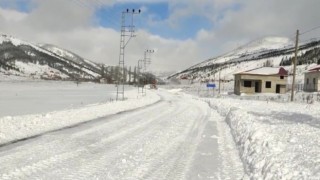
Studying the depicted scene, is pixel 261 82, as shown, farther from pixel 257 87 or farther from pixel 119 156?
pixel 119 156

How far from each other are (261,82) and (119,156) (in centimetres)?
8850

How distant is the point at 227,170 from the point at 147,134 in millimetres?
6806

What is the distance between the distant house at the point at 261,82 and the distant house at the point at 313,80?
6.62 metres

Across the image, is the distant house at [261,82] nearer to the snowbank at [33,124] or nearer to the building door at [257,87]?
the building door at [257,87]

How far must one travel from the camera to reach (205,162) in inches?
461

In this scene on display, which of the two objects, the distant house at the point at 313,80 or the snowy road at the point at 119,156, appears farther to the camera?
the distant house at the point at 313,80

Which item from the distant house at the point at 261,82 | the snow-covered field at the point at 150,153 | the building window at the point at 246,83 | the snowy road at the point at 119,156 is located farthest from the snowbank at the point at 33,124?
the building window at the point at 246,83

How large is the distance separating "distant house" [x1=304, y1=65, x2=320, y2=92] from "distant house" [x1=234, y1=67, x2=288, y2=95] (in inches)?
261

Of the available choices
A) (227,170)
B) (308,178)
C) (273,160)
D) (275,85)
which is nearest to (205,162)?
(227,170)

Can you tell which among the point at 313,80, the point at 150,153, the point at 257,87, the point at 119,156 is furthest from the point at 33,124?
the point at 257,87

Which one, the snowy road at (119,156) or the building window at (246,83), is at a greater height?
the building window at (246,83)

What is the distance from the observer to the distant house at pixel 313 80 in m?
83.0

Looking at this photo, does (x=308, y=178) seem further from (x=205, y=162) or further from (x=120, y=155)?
(x=120, y=155)

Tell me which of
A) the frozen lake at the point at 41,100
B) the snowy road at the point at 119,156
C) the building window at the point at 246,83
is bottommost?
the frozen lake at the point at 41,100
